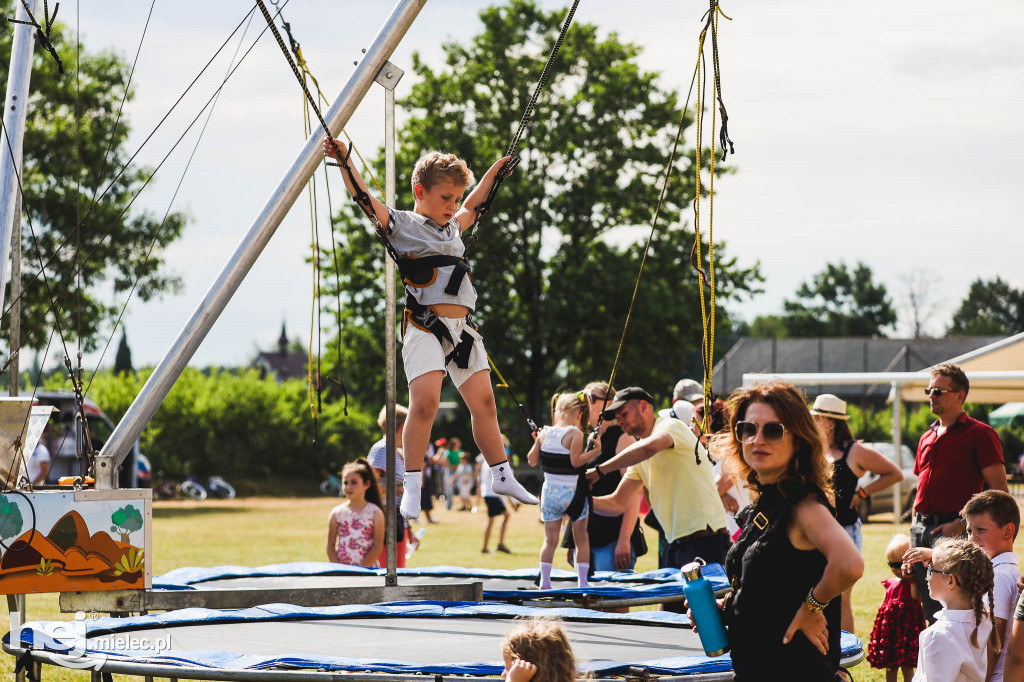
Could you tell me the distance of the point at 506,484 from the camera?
4734 mm

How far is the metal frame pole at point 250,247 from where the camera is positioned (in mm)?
5023

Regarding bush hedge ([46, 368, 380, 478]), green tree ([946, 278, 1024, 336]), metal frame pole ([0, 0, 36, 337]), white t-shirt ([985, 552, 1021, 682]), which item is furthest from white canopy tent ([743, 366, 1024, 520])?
green tree ([946, 278, 1024, 336])

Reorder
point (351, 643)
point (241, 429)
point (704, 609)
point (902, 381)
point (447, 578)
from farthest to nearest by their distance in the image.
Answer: point (241, 429) < point (902, 381) < point (447, 578) < point (351, 643) < point (704, 609)

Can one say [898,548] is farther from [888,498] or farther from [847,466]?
[888,498]

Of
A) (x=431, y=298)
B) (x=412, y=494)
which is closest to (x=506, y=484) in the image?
(x=412, y=494)

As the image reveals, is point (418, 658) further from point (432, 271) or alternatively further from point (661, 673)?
point (432, 271)

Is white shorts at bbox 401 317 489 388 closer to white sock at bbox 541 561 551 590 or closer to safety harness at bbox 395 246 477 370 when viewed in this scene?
safety harness at bbox 395 246 477 370

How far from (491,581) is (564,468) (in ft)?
4.38

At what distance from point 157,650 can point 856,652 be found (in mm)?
2548

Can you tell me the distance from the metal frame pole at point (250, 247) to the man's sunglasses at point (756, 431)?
114 inches

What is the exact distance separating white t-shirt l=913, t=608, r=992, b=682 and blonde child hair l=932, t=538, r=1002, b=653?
30 millimetres

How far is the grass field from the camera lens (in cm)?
869

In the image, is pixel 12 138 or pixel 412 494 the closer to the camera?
pixel 412 494

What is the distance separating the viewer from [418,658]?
4125 millimetres
